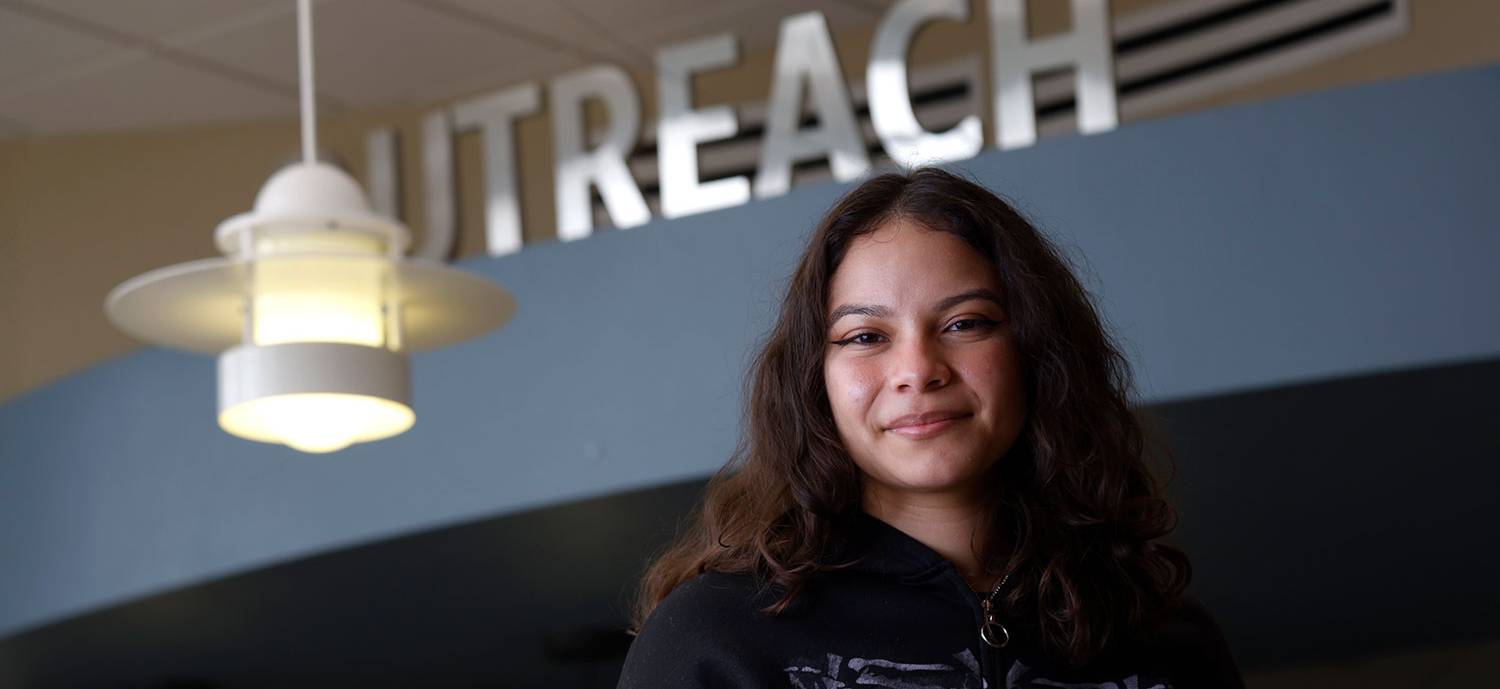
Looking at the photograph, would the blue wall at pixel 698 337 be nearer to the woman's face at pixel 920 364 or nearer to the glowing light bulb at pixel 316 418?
the glowing light bulb at pixel 316 418

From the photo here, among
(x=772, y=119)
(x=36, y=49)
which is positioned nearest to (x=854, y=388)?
(x=772, y=119)

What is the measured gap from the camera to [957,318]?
1362mm

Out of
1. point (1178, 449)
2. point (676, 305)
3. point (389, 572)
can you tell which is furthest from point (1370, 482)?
point (389, 572)

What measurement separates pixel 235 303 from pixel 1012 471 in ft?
3.68

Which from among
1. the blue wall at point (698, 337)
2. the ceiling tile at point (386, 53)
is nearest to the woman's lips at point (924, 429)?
the blue wall at point (698, 337)

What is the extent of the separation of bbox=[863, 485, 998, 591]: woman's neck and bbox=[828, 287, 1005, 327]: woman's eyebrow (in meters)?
0.14

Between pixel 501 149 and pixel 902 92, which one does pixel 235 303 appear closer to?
pixel 902 92

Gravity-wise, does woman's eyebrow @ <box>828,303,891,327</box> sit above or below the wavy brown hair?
above

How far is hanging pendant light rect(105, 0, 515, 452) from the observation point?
7.05 feet

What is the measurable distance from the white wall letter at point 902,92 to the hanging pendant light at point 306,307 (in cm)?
146

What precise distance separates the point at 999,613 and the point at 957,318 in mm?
220

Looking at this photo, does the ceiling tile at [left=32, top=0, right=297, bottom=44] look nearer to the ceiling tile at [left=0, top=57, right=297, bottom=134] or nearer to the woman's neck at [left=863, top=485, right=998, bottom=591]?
the ceiling tile at [left=0, top=57, right=297, bottom=134]

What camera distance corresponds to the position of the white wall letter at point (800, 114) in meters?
3.74

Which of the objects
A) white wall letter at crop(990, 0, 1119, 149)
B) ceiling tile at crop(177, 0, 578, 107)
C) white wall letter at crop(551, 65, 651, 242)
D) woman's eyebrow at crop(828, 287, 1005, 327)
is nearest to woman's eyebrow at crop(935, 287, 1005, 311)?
woman's eyebrow at crop(828, 287, 1005, 327)
